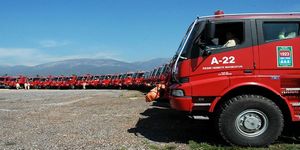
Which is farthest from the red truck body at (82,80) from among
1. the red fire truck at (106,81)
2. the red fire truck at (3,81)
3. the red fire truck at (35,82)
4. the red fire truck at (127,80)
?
the red fire truck at (3,81)

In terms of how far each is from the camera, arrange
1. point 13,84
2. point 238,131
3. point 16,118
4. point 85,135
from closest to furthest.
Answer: point 238,131, point 85,135, point 16,118, point 13,84

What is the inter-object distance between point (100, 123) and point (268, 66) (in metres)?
5.15

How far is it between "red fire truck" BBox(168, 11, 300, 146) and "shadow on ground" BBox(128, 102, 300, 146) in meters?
0.69

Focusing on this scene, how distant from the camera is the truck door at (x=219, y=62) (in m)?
8.27

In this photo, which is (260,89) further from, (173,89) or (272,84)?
(173,89)

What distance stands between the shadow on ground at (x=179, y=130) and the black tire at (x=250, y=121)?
0.42m

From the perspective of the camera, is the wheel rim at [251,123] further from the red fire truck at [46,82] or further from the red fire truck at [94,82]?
the red fire truck at [46,82]

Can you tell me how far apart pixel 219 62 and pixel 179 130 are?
2.60 metres

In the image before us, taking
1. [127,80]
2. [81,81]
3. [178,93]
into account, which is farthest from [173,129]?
[81,81]

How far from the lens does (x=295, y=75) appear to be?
8.26m

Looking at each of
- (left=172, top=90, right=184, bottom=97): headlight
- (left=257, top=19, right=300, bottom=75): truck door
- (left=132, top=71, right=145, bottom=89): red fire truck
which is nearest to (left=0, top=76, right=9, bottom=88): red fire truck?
(left=132, top=71, right=145, bottom=89): red fire truck

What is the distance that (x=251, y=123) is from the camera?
26.7ft

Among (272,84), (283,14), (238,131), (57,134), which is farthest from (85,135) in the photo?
(283,14)

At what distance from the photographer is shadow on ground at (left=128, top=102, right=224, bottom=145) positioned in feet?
30.5
